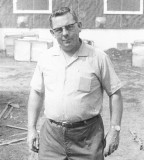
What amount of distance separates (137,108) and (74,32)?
206 inches

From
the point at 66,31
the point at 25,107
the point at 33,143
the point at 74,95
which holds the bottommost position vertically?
the point at 25,107

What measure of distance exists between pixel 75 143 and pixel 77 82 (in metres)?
0.53

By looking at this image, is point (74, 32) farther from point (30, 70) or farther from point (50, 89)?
point (30, 70)

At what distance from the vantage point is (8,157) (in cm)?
520

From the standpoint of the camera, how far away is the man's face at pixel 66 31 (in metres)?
3.04

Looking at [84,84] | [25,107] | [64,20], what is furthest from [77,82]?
[25,107]

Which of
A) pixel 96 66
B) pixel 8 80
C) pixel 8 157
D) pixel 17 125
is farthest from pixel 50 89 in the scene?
pixel 8 80

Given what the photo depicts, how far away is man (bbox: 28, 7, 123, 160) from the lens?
3035 mm

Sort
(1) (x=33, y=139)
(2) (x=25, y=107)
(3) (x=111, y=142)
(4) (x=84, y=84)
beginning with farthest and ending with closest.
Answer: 1. (2) (x=25, y=107)
2. (1) (x=33, y=139)
3. (3) (x=111, y=142)
4. (4) (x=84, y=84)

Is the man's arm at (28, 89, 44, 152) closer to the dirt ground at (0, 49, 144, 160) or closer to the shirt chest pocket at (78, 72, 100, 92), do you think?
the shirt chest pocket at (78, 72, 100, 92)

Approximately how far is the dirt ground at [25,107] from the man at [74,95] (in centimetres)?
218

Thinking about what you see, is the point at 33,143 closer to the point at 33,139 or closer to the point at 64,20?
the point at 33,139

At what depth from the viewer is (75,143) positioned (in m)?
3.09

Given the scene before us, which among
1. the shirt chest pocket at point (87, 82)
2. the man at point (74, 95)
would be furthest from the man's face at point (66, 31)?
the shirt chest pocket at point (87, 82)
